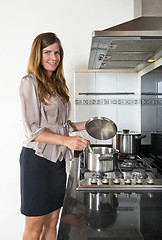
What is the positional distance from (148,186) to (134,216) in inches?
12.2

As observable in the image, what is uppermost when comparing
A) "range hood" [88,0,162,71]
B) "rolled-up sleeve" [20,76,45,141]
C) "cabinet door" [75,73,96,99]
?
"range hood" [88,0,162,71]

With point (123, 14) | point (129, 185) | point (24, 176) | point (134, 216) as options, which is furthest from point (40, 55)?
point (123, 14)

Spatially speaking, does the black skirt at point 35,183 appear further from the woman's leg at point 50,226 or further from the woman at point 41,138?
the woman's leg at point 50,226

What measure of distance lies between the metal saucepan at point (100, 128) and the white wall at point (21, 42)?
87 cm

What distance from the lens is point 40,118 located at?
58.4 inches

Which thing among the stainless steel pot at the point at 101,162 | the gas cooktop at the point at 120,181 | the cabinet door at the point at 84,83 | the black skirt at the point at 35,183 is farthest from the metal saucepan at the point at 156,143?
the cabinet door at the point at 84,83

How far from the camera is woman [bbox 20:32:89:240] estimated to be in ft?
4.67

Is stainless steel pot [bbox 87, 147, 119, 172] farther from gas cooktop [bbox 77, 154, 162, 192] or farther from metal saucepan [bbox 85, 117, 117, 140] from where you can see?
metal saucepan [bbox 85, 117, 117, 140]

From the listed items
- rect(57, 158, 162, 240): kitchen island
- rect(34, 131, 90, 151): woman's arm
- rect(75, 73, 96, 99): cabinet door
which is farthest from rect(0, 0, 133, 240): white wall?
rect(57, 158, 162, 240): kitchen island

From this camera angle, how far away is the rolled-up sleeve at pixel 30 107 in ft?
4.62

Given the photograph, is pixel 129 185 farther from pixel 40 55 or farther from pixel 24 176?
pixel 40 55

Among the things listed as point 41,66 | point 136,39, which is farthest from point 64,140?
point 136,39

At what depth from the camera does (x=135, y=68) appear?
2244mm

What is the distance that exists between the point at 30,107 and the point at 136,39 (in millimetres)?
660
